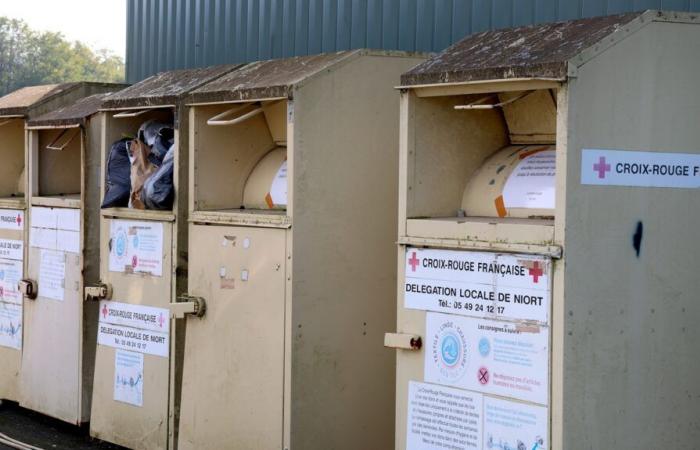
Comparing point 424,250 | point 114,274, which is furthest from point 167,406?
point 424,250

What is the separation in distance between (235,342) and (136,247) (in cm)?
106

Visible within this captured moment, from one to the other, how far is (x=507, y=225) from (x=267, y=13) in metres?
4.28

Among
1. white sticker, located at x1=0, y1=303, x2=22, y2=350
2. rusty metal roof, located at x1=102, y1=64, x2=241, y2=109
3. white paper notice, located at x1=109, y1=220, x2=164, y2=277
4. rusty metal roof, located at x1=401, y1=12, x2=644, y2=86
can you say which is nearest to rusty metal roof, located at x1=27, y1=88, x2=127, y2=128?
rusty metal roof, located at x1=102, y1=64, x2=241, y2=109

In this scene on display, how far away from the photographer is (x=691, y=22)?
4.33 m

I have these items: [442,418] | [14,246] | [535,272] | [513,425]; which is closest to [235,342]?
[442,418]

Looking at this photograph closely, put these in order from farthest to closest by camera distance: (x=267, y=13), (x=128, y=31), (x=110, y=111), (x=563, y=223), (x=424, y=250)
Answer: (x=128, y=31)
(x=267, y=13)
(x=110, y=111)
(x=424, y=250)
(x=563, y=223)

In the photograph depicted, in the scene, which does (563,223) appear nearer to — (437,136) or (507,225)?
(507,225)

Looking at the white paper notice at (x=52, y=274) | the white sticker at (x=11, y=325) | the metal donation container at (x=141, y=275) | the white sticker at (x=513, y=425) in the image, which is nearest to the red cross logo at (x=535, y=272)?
the white sticker at (x=513, y=425)

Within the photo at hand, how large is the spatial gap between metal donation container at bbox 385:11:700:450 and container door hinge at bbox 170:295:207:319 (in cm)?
146

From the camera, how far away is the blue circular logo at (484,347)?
4.42m

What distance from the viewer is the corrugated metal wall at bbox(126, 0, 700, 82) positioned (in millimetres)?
6000

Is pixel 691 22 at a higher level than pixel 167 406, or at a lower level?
higher

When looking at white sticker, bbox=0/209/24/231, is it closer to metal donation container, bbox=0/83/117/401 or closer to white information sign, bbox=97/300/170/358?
metal donation container, bbox=0/83/117/401

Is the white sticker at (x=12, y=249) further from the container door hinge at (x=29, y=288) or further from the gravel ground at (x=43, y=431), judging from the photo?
the gravel ground at (x=43, y=431)
